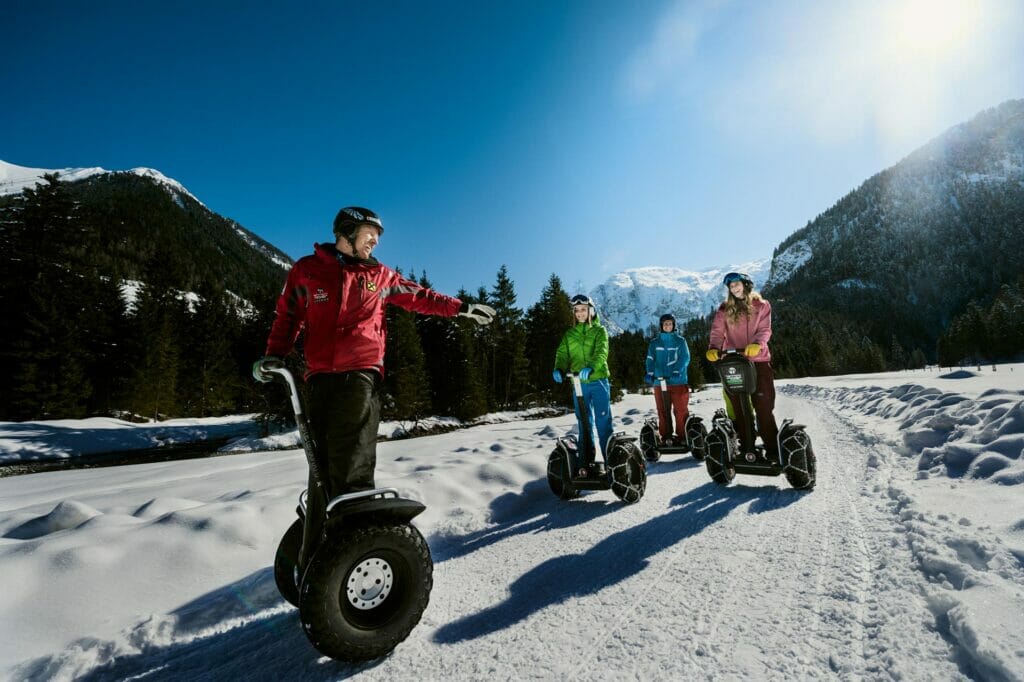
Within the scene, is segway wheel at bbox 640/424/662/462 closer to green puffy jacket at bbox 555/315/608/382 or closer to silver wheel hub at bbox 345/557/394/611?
green puffy jacket at bbox 555/315/608/382

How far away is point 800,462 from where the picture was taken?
518cm

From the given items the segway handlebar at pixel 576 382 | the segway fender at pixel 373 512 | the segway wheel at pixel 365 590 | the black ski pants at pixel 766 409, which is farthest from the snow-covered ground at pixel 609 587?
the segway handlebar at pixel 576 382

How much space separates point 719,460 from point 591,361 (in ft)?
7.06

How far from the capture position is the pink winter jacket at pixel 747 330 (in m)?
5.88

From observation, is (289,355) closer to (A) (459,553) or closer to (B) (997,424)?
(A) (459,553)

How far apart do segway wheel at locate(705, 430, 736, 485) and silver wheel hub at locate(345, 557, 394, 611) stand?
474 centimetres

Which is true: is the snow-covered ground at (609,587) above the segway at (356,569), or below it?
below

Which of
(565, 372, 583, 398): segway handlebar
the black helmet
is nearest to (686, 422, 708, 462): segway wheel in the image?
(565, 372, 583, 398): segway handlebar

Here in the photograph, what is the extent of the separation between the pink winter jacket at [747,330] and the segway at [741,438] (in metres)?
0.22

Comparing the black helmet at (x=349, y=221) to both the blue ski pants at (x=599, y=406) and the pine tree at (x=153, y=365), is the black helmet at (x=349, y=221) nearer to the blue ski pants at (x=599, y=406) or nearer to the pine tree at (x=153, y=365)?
the blue ski pants at (x=599, y=406)

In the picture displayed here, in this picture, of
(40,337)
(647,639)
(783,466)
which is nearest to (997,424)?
(783,466)

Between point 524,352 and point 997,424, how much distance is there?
38.8 m

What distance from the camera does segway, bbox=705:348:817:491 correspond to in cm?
536

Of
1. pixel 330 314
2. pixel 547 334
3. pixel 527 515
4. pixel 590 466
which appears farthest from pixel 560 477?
pixel 547 334
